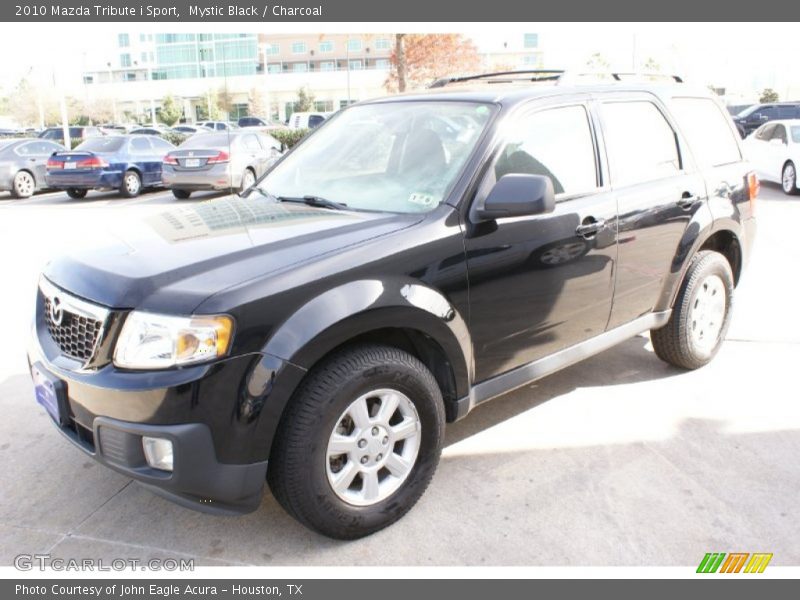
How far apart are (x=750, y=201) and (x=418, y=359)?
3.05m

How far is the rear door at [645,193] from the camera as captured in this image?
386cm

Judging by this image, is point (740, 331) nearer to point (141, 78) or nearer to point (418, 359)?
point (418, 359)

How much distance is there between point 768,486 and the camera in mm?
3293

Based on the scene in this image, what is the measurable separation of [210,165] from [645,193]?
11388mm

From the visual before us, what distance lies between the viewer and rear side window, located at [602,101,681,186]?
3.88 m

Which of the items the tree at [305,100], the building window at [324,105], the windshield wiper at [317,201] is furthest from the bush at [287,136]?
the building window at [324,105]

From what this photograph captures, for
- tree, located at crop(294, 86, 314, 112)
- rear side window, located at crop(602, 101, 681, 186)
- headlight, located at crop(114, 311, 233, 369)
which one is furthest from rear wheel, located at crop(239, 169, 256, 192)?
tree, located at crop(294, 86, 314, 112)

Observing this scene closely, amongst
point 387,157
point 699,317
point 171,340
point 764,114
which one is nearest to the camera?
point 171,340

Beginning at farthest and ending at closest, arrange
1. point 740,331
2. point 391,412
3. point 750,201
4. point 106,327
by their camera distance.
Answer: point 740,331 → point 750,201 → point 391,412 → point 106,327

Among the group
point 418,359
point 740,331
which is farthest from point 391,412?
point 740,331

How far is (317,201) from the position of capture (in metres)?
3.51

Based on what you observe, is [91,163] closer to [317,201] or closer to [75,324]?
[317,201]

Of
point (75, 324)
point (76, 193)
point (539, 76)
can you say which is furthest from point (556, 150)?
point (76, 193)

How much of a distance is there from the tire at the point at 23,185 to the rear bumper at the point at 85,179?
100 cm
